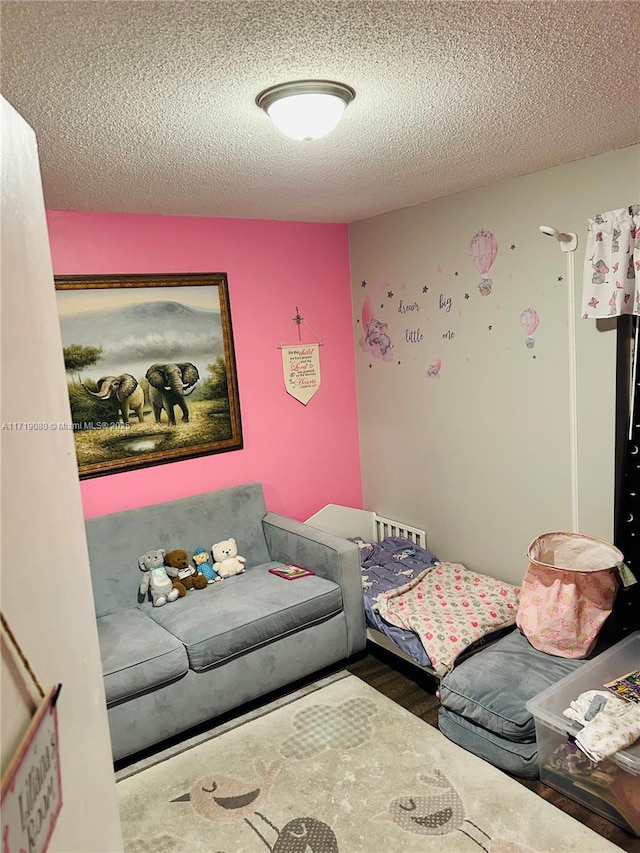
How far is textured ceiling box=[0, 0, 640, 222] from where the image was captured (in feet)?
4.42

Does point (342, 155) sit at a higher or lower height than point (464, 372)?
higher

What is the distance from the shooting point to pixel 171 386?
11.3ft

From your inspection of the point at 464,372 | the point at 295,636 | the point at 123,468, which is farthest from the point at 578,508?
the point at 123,468

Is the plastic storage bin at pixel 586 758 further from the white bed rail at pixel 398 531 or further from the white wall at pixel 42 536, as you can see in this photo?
the white wall at pixel 42 536

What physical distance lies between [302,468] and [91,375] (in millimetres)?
1417

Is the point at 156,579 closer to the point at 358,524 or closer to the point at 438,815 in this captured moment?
the point at 358,524

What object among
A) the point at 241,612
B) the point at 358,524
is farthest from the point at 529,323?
the point at 241,612

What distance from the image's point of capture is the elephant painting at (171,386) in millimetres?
3385

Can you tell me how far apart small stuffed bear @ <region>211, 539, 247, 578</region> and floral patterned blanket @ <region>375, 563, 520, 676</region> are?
77 cm

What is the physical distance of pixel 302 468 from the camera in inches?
158

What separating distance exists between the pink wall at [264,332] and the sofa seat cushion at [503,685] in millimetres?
1649

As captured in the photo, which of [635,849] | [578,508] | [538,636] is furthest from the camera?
[578,508]

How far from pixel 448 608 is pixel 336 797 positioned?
3.44 ft

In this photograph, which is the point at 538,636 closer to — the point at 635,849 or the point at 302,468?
the point at 635,849
